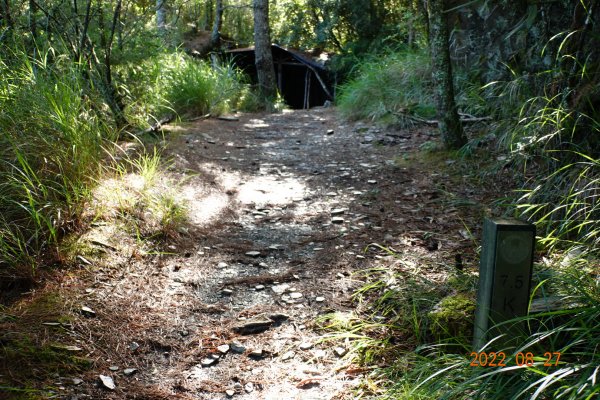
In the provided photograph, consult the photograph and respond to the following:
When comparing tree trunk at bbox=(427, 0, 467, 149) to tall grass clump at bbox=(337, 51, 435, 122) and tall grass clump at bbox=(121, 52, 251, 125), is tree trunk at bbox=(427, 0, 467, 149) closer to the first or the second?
tall grass clump at bbox=(337, 51, 435, 122)

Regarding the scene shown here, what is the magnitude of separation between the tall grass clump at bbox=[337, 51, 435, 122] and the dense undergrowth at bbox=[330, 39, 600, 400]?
2.88 m

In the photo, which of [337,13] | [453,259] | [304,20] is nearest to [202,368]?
[453,259]

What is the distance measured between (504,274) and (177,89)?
7.61m

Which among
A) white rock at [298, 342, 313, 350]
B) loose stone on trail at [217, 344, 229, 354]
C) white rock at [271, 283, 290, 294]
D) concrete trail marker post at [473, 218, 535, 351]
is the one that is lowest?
loose stone on trail at [217, 344, 229, 354]

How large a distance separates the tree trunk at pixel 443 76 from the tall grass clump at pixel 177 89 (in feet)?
11.6

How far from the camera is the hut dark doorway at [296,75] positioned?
18391mm

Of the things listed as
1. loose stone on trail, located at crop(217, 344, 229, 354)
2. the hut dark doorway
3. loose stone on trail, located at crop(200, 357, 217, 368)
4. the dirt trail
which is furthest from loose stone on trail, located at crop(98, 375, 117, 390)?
the hut dark doorway

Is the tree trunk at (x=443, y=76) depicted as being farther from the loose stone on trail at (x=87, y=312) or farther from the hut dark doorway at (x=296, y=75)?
the hut dark doorway at (x=296, y=75)

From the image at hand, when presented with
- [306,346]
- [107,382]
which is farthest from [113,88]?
[306,346]

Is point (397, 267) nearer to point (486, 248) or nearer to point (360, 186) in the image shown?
point (486, 248)

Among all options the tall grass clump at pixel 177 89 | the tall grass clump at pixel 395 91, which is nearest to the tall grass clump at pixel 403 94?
the tall grass clump at pixel 395 91

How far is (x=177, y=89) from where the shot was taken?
871 cm

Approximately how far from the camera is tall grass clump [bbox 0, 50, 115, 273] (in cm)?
322

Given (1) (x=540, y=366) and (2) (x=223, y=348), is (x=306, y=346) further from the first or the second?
(1) (x=540, y=366)
